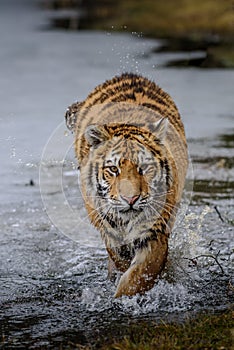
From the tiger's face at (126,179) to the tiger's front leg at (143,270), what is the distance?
0.21m

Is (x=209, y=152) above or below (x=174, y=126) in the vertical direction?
below

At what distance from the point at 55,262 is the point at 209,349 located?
191cm

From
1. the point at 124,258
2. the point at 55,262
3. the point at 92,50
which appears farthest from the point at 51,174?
the point at 92,50

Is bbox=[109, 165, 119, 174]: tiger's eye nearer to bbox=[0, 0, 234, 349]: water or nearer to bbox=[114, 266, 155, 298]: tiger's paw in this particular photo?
bbox=[114, 266, 155, 298]: tiger's paw

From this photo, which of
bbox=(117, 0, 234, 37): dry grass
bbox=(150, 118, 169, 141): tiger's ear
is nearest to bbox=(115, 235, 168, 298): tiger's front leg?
bbox=(150, 118, 169, 141): tiger's ear

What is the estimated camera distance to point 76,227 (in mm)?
6496

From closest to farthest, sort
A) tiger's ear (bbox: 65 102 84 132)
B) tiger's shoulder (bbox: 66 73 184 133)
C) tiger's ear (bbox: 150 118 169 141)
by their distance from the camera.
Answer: tiger's ear (bbox: 150 118 169 141) → tiger's shoulder (bbox: 66 73 184 133) → tiger's ear (bbox: 65 102 84 132)

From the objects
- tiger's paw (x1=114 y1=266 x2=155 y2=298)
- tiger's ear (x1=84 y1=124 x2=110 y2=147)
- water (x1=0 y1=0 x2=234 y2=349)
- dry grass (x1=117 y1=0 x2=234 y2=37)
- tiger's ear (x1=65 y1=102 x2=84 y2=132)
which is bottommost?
water (x1=0 y1=0 x2=234 y2=349)

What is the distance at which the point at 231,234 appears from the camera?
6.02 metres

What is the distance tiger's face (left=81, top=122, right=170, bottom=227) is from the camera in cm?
459

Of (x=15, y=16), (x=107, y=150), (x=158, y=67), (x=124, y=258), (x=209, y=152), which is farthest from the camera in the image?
(x=15, y=16)

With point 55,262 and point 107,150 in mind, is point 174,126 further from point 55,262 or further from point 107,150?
point 55,262

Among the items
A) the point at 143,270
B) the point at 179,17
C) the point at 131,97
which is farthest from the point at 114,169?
the point at 179,17

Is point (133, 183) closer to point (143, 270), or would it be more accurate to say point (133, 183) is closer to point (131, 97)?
point (143, 270)
